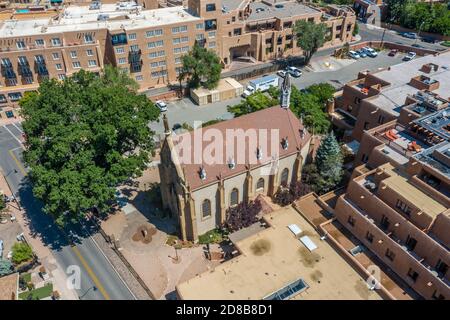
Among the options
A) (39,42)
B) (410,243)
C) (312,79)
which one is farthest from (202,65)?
(410,243)

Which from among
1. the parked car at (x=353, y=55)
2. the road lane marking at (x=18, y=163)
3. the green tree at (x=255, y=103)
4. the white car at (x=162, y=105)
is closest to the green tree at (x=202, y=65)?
the white car at (x=162, y=105)

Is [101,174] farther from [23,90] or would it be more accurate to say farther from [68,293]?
[23,90]

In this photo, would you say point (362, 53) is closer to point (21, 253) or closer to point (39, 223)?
point (39, 223)

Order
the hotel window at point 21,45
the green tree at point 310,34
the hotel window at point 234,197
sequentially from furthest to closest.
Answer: the green tree at point 310,34, the hotel window at point 21,45, the hotel window at point 234,197

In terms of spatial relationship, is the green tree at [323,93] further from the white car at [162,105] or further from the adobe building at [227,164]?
the white car at [162,105]

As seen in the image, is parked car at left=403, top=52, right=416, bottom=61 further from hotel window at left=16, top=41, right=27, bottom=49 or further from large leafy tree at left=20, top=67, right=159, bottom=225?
hotel window at left=16, top=41, right=27, bottom=49

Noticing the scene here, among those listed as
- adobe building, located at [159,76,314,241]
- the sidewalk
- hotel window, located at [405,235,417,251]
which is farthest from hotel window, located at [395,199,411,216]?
the sidewalk
